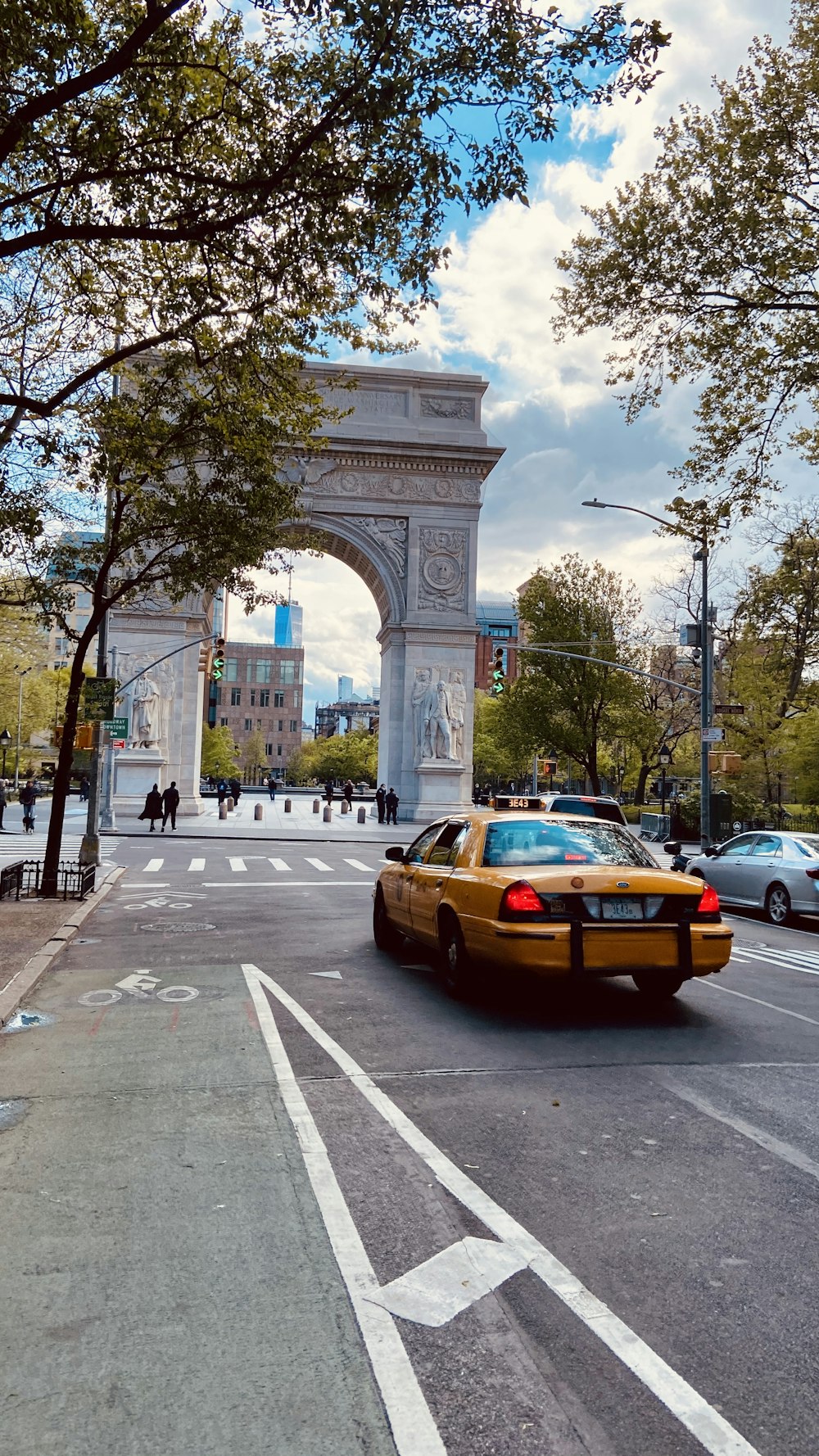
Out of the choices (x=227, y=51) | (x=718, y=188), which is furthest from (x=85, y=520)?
(x=718, y=188)

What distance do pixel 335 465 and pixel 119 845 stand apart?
→ 21595 millimetres

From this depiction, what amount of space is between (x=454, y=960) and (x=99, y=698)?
1271 centimetres

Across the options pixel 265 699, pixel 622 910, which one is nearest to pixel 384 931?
pixel 622 910

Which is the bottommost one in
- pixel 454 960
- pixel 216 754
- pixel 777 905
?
pixel 777 905

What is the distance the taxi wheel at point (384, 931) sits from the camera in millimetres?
11055

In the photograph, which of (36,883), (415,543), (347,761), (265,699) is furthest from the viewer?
(265,699)

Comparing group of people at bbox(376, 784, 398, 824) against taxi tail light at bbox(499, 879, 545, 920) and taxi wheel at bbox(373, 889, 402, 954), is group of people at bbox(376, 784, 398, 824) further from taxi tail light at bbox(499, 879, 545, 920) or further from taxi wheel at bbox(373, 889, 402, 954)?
taxi tail light at bbox(499, 879, 545, 920)

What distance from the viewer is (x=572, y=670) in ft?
182

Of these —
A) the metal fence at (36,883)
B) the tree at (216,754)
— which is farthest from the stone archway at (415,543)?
the tree at (216,754)

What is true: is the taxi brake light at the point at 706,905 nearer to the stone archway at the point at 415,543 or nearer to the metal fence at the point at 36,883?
the metal fence at the point at 36,883

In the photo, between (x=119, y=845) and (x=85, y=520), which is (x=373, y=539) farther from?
(x=85, y=520)

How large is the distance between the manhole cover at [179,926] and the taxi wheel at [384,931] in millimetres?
2634

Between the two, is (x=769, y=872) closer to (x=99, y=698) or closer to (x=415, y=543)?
(x=99, y=698)

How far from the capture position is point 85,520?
15.1 metres
